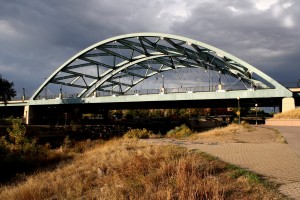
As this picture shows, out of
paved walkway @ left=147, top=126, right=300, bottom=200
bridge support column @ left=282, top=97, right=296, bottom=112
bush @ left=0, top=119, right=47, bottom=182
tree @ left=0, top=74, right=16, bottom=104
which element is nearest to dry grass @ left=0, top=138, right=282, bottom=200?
paved walkway @ left=147, top=126, right=300, bottom=200

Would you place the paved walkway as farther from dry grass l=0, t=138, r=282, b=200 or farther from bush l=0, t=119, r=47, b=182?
bush l=0, t=119, r=47, b=182

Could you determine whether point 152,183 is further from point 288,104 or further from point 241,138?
point 288,104

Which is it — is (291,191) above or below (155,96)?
below

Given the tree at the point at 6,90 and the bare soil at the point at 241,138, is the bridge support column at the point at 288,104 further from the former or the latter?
the tree at the point at 6,90

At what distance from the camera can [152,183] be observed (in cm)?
820

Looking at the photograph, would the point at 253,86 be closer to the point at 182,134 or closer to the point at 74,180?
the point at 182,134

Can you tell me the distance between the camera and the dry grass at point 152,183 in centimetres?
716

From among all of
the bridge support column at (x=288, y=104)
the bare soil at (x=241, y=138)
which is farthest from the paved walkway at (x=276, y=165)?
the bridge support column at (x=288, y=104)

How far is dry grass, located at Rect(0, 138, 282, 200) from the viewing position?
7160mm

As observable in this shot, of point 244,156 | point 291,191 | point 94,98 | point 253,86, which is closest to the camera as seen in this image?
point 291,191

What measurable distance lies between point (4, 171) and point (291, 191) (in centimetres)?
1482

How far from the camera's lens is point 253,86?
4950 centimetres

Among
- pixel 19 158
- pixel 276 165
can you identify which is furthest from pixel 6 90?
pixel 276 165

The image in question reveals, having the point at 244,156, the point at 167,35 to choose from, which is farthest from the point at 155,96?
the point at 244,156
